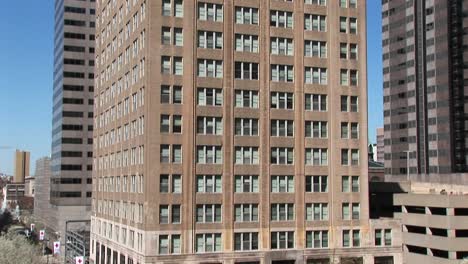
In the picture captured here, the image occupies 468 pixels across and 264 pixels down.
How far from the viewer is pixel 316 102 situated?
78.9m

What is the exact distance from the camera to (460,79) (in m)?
138

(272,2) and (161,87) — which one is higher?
(272,2)

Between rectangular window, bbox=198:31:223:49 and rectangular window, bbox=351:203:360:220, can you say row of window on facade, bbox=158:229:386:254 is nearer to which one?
rectangular window, bbox=351:203:360:220

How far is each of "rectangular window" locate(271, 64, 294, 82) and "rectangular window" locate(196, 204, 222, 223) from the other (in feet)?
59.2

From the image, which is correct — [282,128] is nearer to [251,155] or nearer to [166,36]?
[251,155]

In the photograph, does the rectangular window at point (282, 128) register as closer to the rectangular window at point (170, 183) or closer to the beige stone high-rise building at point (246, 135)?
the beige stone high-rise building at point (246, 135)

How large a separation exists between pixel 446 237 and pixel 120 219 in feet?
146

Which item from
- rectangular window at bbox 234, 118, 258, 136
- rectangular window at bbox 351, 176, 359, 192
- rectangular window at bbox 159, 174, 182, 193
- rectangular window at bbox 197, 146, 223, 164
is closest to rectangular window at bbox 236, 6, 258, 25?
rectangular window at bbox 234, 118, 258, 136

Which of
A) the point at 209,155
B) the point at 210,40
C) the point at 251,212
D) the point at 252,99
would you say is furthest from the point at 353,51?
the point at 251,212

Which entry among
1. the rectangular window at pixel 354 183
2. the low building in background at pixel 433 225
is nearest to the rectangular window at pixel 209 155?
the rectangular window at pixel 354 183

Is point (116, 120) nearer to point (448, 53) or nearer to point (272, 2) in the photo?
point (272, 2)

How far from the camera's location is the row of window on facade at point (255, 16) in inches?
2879

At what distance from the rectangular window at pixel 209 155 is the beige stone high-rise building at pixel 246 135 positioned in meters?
0.14

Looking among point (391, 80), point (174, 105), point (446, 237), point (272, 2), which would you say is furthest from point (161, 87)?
point (391, 80)
